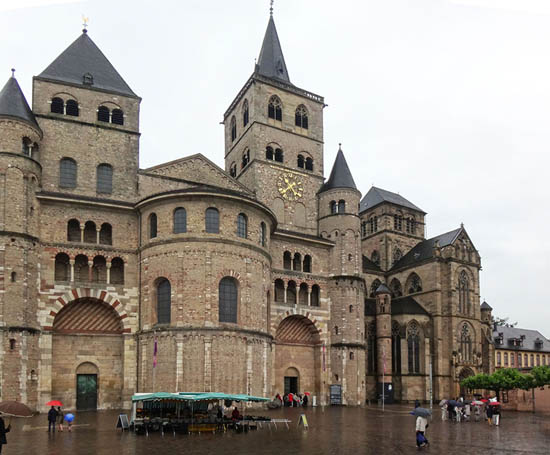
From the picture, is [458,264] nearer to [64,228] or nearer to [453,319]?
[453,319]

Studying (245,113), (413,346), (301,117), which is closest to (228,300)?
(245,113)

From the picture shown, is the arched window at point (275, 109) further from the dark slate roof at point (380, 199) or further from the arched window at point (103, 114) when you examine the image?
the dark slate roof at point (380, 199)

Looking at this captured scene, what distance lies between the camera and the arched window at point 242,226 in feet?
145

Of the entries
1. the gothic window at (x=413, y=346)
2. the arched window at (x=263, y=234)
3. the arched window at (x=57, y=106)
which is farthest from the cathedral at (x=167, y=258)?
the gothic window at (x=413, y=346)

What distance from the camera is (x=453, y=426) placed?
32.9m

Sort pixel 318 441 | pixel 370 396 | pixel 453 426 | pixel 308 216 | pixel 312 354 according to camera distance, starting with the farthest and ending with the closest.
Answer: pixel 370 396 → pixel 308 216 → pixel 312 354 → pixel 453 426 → pixel 318 441

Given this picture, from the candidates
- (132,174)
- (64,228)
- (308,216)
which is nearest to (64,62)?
(132,174)

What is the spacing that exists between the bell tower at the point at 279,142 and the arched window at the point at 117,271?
662 inches

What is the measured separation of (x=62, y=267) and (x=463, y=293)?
1833 inches

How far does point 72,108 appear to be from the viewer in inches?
1874

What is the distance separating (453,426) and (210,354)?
1648 centimetres

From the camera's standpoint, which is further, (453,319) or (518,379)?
(453,319)

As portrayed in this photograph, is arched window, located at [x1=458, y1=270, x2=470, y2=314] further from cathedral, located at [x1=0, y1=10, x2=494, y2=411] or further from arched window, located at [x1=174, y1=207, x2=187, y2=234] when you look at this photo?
arched window, located at [x1=174, y1=207, x2=187, y2=234]

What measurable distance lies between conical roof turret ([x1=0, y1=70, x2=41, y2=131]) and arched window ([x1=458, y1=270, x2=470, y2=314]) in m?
49.4
